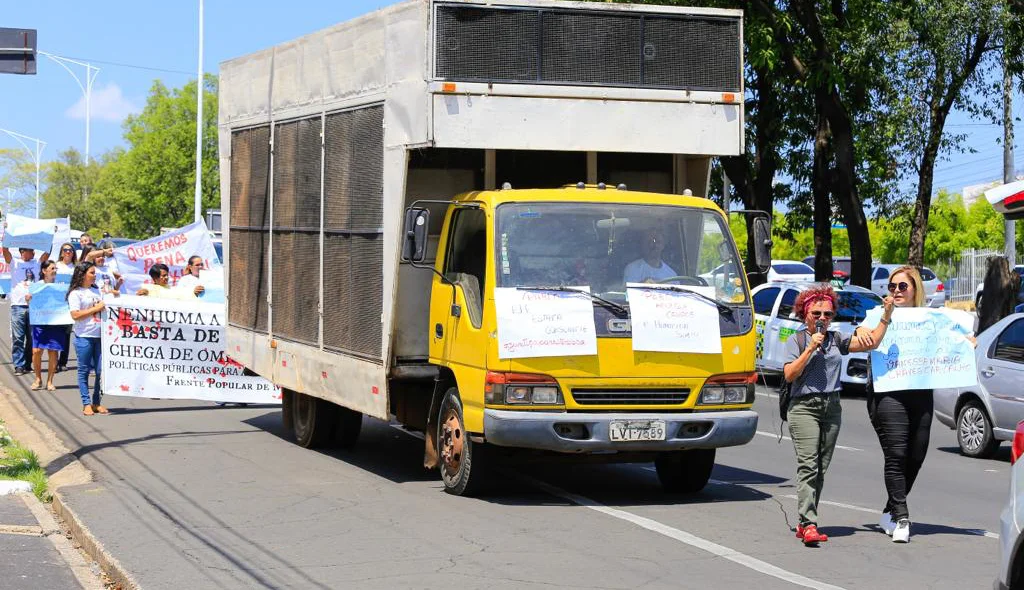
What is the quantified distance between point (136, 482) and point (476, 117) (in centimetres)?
390

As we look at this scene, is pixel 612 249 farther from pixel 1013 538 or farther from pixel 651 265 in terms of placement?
pixel 1013 538

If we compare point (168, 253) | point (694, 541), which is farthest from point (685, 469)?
point (168, 253)

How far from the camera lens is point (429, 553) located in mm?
8680

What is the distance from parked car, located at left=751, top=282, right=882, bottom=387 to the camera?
21.6m

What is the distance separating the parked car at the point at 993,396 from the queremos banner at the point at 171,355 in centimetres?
751

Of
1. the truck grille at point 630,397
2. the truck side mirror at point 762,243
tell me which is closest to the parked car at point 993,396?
the truck side mirror at point 762,243

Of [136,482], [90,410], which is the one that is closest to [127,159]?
[90,410]

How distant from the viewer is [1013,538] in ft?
18.7

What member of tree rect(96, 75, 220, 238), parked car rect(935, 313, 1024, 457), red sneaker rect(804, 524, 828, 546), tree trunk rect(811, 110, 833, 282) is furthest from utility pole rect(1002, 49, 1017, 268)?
tree rect(96, 75, 220, 238)

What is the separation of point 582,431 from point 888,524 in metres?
2.10

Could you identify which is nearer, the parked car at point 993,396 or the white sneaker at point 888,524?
the white sneaker at point 888,524

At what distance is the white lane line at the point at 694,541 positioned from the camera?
8.02 metres

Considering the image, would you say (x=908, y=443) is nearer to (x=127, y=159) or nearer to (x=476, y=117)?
(x=476, y=117)

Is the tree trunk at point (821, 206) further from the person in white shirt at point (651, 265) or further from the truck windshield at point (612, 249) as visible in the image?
the person in white shirt at point (651, 265)
